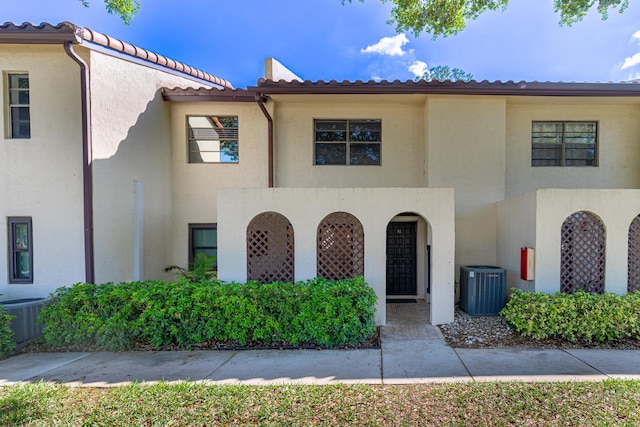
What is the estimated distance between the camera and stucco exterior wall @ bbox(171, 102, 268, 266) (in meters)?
8.73

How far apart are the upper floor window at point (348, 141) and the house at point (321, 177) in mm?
42

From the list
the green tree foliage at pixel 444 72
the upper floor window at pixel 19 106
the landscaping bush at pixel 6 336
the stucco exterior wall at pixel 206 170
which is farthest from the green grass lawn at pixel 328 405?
the green tree foliage at pixel 444 72

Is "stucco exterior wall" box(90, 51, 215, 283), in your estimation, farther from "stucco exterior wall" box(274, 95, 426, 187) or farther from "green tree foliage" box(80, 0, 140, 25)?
"stucco exterior wall" box(274, 95, 426, 187)

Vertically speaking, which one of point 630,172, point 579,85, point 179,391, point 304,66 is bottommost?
point 179,391

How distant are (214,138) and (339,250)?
5.06 meters

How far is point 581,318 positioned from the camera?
18.6 ft

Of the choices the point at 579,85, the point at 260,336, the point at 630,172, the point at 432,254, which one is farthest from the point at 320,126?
the point at 630,172

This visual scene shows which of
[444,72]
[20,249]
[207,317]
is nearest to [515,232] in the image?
[207,317]

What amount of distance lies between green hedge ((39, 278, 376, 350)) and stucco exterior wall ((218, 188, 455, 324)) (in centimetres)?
99

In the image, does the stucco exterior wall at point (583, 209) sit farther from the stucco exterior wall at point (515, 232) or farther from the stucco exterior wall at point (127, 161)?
the stucco exterior wall at point (127, 161)

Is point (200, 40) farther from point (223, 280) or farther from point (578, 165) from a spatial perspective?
point (578, 165)

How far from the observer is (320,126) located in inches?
351

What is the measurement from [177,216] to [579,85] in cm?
1146

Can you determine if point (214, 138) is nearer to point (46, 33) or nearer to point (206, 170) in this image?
point (206, 170)
